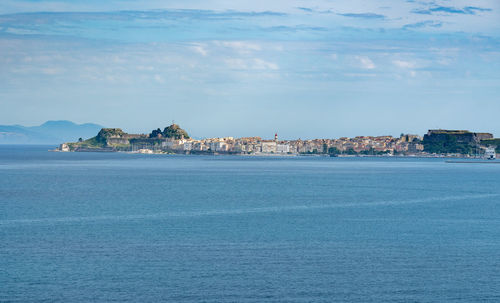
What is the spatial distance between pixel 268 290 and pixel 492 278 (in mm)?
10007

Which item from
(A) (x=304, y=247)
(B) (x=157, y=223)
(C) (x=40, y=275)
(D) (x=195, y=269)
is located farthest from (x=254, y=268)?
(B) (x=157, y=223)

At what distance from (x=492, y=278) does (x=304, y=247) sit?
32.9 ft

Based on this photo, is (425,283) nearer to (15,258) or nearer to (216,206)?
(15,258)

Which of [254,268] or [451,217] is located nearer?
[254,268]

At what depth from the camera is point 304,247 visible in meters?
33.7

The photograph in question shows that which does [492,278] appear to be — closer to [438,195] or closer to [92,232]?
[92,232]

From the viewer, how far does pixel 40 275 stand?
26781 millimetres

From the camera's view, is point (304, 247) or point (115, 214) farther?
point (115, 214)

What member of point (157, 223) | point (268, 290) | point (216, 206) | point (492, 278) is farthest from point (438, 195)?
point (268, 290)

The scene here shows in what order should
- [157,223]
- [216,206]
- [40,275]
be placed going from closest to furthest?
[40,275]
[157,223]
[216,206]

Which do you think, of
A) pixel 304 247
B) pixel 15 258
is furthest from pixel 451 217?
pixel 15 258

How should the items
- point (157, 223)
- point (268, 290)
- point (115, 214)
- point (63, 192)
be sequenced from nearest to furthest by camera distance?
point (268, 290) < point (157, 223) < point (115, 214) < point (63, 192)

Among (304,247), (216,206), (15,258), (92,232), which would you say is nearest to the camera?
(15,258)

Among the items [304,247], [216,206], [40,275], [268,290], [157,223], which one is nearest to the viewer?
[268,290]
